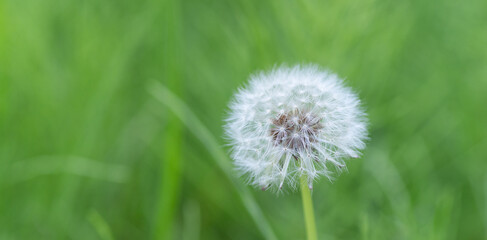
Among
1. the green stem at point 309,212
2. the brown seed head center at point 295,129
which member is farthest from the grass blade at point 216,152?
the green stem at point 309,212

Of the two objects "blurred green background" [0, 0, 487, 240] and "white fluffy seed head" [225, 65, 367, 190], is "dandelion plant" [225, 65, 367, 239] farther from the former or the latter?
"blurred green background" [0, 0, 487, 240]

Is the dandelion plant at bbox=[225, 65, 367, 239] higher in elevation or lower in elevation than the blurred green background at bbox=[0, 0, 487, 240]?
lower

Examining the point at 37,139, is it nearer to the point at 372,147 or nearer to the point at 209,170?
the point at 209,170

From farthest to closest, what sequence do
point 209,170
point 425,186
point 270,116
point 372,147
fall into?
point 209,170
point 372,147
point 425,186
point 270,116

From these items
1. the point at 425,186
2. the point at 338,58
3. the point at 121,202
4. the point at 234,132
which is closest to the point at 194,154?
the point at 121,202

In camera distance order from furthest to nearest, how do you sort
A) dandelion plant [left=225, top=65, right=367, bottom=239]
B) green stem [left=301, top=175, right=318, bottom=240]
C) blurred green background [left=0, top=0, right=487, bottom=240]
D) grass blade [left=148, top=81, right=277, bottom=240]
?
blurred green background [left=0, top=0, right=487, bottom=240], grass blade [left=148, top=81, right=277, bottom=240], dandelion plant [left=225, top=65, right=367, bottom=239], green stem [left=301, top=175, right=318, bottom=240]

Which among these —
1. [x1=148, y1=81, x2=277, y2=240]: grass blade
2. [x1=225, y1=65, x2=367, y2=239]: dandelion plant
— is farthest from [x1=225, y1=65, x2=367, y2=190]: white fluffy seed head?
[x1=148, y1=81, x2=277, y2=240]: grass blade

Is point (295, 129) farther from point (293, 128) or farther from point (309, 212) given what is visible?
point (309, 212)

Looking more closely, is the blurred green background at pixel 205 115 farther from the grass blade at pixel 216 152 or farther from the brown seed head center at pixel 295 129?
the brown seed head center at pixel 295 129
